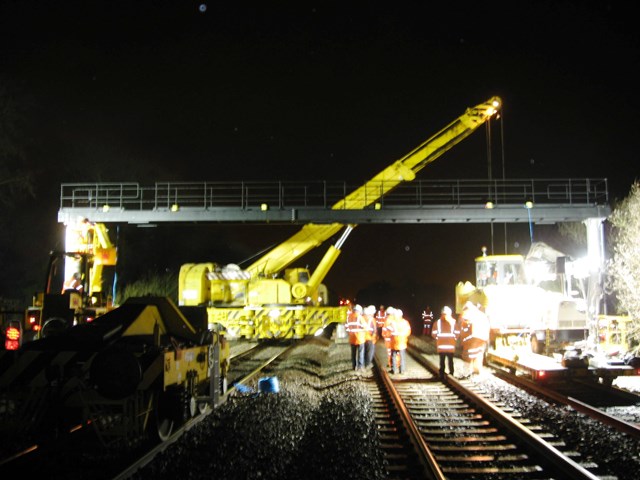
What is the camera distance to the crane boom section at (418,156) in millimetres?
24625

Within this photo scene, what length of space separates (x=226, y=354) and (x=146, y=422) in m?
3.66

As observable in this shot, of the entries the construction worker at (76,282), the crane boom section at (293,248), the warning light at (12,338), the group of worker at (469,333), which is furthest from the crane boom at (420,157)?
the warning light at (12,338)

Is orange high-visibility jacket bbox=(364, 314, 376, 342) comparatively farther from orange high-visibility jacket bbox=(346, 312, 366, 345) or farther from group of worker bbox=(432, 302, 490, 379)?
group of worker bbox=(432, 302, 490, 379)

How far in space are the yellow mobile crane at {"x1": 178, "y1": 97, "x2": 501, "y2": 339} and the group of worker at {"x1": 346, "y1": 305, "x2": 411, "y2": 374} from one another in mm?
9101

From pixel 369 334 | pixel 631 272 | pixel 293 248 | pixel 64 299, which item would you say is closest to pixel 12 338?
pixel 64 299

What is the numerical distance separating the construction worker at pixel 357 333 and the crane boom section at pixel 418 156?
28.8 ft

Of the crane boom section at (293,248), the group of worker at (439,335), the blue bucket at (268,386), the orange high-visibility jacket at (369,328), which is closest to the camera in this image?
the blue bucket at (268,386)

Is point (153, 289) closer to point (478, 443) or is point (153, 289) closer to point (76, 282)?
point (76, 282)

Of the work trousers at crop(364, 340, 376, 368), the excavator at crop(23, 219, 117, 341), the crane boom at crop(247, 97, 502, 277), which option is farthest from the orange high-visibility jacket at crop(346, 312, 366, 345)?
the crane boom at crop(247, 97, 502, 277)

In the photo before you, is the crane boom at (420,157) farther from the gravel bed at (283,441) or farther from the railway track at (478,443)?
the railway track at (478,443)

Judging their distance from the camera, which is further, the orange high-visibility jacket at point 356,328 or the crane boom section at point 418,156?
the crane boom section at point 418,156

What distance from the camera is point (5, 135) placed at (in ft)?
93.0

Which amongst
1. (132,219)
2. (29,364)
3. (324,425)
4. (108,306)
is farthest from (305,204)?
(29,364)

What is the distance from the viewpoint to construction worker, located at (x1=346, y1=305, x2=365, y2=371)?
52.5 feet
